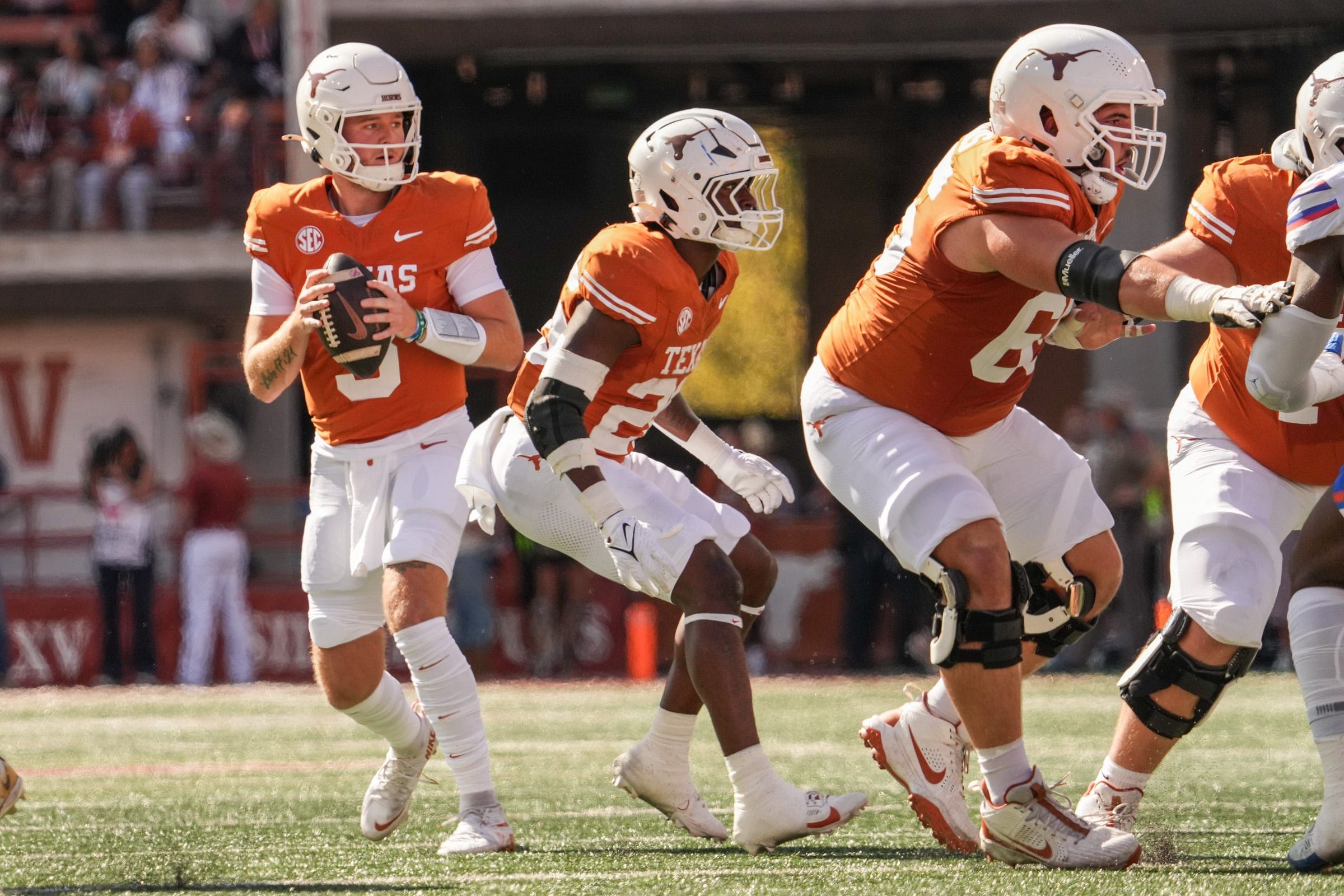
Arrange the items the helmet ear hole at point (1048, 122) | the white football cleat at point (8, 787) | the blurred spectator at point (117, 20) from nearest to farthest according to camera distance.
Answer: the white football cleat at point (8, 787) → the helmet ear hole at point (1048, 122) → the blurred spectator at point (117, 20)

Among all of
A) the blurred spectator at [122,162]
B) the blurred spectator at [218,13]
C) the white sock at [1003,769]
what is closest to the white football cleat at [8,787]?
the white sock at [1003,769]

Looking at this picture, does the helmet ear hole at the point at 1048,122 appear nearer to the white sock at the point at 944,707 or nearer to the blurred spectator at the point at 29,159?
the white sock at the point at 944,707

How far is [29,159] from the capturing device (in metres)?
16.5

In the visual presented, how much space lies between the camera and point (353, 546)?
5.04 m

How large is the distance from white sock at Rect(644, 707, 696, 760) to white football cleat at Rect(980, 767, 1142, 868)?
0.95 meters

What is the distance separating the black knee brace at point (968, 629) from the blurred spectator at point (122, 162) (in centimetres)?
1318

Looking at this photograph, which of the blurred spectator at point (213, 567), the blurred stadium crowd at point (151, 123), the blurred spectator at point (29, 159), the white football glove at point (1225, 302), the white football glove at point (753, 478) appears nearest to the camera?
the white football glove at point (1225, 302)

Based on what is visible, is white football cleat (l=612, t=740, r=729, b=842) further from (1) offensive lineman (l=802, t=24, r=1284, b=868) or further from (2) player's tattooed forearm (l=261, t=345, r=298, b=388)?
(2) player's tattooed forearm (l=261, t=345, r=298, b=388)

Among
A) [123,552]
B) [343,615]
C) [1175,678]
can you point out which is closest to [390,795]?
[343,615]

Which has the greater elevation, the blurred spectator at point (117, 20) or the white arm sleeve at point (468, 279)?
the blurred spectator at point (117, 20)

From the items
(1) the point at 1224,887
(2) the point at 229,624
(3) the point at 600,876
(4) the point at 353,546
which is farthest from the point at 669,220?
(2) the point at 229,624

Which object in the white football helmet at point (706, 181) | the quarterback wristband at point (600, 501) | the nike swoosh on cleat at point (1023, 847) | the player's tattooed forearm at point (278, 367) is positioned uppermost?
the white football helmet at point (706, 181)

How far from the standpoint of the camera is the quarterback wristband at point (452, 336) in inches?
193

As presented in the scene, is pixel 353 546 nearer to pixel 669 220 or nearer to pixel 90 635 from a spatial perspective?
pixel 669 220
